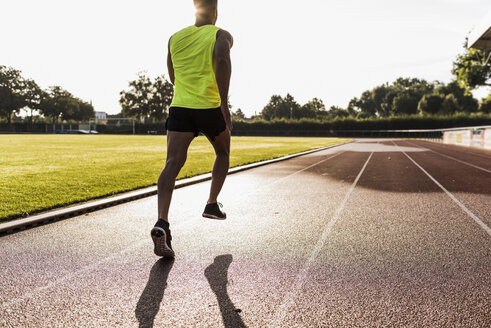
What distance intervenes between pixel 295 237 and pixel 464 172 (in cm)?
977

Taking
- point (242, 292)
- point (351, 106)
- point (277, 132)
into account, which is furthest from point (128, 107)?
point (242, 292)

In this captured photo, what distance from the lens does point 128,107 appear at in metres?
103

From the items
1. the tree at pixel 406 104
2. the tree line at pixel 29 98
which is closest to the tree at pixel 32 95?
the tree line at pixel 29 98

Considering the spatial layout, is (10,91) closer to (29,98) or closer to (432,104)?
(29,98)

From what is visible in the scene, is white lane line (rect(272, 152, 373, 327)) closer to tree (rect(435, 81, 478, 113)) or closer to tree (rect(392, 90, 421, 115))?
tree (rect(435, 81, 478, 113))

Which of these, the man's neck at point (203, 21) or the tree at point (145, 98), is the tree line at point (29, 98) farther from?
the man's neck at point (203, 21)

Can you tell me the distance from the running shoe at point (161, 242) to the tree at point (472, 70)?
170ft

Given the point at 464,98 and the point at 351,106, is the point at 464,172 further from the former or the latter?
the point at 351,106

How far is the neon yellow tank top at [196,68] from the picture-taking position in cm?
363

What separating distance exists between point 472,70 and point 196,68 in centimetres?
5265

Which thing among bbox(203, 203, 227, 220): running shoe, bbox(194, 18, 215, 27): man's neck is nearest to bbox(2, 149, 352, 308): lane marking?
bbox(203, 203, 227, 220): running shoe

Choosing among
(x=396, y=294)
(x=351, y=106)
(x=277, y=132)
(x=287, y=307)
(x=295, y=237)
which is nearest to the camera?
(x=287, y=307)

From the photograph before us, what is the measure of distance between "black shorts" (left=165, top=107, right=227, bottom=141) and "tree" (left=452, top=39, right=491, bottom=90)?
51.3 meters

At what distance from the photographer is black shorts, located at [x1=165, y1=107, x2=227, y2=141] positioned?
11.9ft
